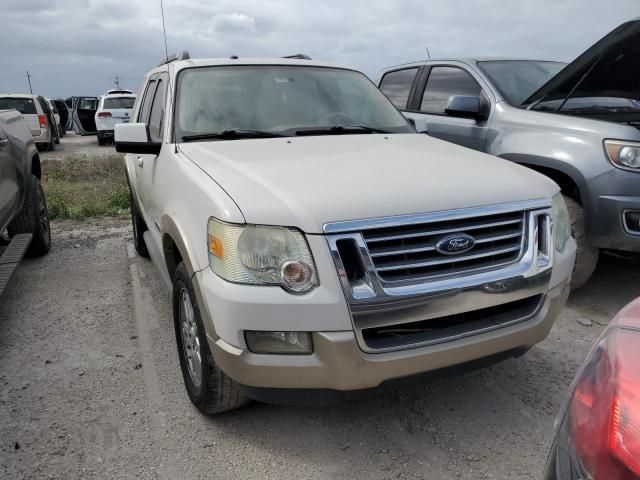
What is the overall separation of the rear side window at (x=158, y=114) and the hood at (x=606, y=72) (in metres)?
2.99

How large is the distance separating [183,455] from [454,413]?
1342 millimetres

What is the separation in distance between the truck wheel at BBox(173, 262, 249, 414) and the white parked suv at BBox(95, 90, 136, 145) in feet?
53.5

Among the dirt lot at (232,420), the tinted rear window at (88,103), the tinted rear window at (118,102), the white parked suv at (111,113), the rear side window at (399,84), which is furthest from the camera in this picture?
the tinted rear window at (88,103)

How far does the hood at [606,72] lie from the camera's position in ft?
13.0

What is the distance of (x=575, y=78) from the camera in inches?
171

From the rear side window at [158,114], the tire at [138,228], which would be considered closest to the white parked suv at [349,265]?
the rear side window at [158,114]

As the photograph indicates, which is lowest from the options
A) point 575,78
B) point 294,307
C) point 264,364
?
point 264,364

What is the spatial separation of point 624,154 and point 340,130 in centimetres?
194

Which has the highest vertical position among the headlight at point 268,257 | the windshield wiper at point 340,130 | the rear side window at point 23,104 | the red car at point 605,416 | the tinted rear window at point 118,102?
the windshield wiper at point 340,130

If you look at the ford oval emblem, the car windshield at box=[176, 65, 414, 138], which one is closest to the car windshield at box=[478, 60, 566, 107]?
the car windshield at box=[176, 65, 414, 138]

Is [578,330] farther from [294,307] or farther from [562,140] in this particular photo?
[294,307]

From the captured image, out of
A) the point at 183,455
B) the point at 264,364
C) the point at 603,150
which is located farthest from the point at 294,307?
the point at 603,150

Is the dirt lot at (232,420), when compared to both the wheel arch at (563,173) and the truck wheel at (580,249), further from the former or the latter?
the wheel arch at (563,173)

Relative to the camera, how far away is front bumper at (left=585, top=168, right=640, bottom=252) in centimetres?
360
